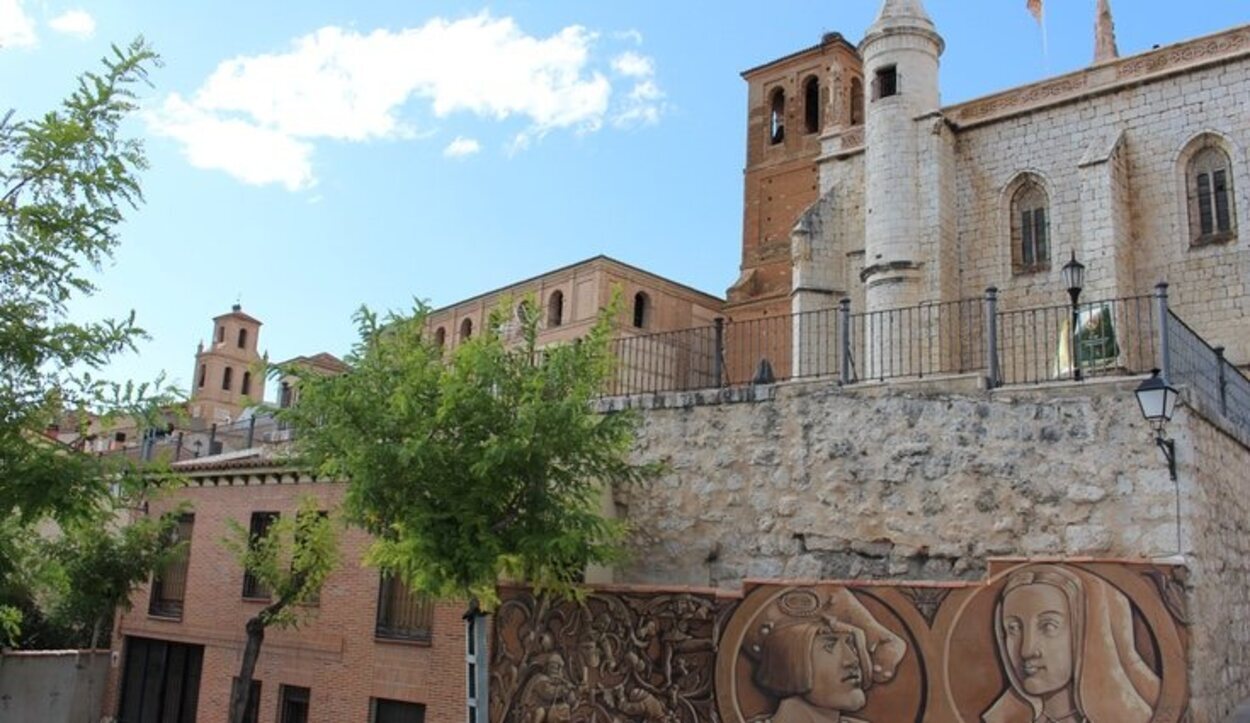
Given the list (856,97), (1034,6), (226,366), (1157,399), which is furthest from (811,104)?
(226,366)

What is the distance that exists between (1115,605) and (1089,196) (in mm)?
13662

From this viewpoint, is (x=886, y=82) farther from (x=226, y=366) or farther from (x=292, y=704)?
(x=226, y=366)

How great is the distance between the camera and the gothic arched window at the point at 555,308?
153ft

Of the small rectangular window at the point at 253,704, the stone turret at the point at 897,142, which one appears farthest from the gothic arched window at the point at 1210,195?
the small rectangular window at the point at 253,704

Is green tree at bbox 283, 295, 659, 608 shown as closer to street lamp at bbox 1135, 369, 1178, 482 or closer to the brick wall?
the brick wall

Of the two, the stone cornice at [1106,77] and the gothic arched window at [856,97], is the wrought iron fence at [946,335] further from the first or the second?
the gothic arched window at [856,97]

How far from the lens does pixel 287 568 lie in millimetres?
15344

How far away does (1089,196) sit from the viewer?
804 inches

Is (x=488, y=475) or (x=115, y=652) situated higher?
(x=488, y=475)

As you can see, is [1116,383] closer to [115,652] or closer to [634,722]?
[634,722]

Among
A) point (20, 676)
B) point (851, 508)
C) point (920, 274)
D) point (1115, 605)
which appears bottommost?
point (20, 676)

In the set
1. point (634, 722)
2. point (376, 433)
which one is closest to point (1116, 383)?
point (634, 722)

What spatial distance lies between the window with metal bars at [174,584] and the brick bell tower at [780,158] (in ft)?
87.2

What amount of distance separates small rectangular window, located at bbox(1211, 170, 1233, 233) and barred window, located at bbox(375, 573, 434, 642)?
54.4 ft
